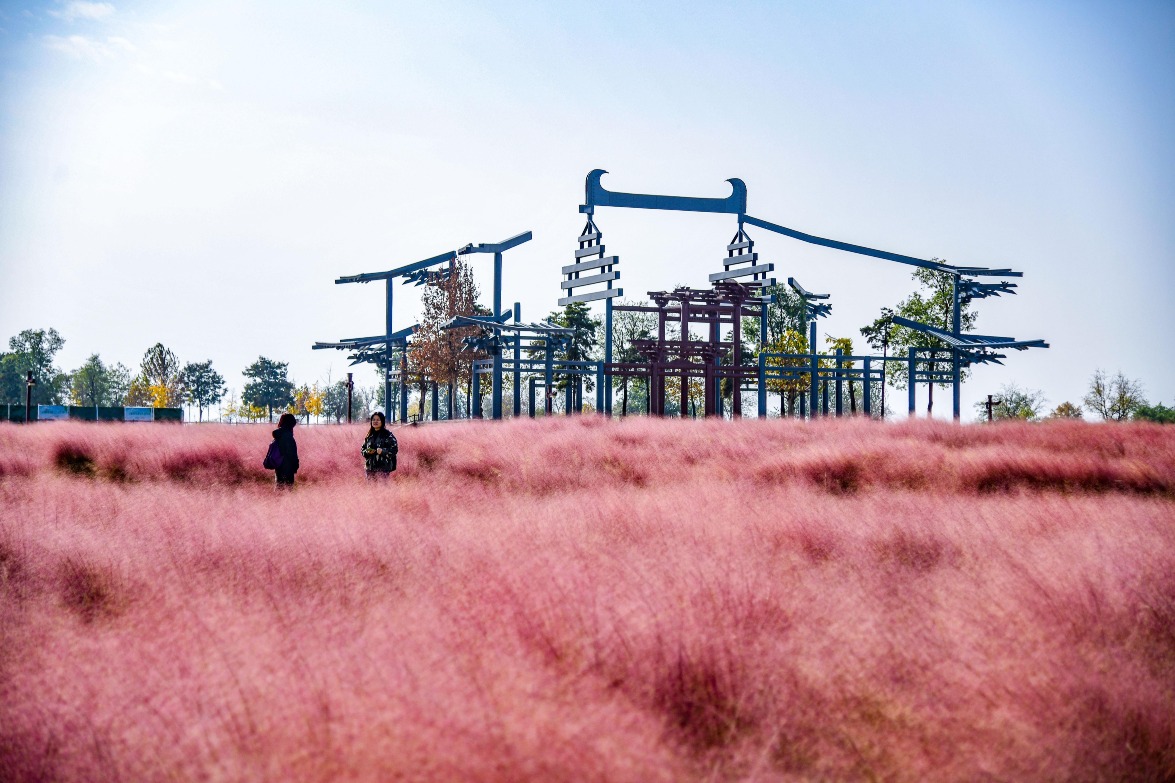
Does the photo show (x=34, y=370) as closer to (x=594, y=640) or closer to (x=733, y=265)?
(x=733, y=265)

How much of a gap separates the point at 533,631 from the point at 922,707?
1.60m

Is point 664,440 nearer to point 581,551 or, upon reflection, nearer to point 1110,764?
point 581,551

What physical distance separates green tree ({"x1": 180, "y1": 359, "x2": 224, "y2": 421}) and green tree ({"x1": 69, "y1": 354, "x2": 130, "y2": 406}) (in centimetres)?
778

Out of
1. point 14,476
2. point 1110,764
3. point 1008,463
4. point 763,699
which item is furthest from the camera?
point 14,476

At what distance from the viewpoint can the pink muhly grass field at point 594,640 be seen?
3256 millimetres

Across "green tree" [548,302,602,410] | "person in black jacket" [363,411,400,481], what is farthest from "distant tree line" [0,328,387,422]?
"person in black jacket" [363,411,400,481]

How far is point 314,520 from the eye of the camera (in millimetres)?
7285

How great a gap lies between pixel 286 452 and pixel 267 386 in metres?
99.9

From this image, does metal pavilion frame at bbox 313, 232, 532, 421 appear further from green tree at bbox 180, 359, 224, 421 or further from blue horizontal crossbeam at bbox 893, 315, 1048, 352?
green tree at bbox 180, 359, 224, 421

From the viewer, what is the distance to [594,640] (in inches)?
157

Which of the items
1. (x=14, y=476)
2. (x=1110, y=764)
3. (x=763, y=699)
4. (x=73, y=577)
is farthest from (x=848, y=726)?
(x=14, y=476)

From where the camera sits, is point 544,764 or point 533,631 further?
point 533,631

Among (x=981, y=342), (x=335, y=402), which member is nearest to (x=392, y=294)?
(x=981, y=342)

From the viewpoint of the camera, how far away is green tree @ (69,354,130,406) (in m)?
91.4
